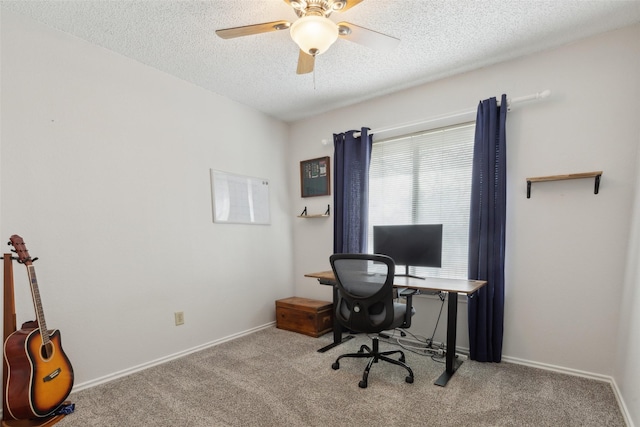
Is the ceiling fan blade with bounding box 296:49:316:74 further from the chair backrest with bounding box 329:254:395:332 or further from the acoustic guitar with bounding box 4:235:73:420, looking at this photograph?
the acoustic guitar with bounding box 4:235:73:420

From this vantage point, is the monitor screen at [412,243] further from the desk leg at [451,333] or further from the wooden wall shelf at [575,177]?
the wooden wall shelf at [575,177]

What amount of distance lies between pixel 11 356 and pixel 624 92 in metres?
4.07

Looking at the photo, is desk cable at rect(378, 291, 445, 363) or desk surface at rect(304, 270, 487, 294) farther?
desk cable at rect(378, 291, 445, 363)

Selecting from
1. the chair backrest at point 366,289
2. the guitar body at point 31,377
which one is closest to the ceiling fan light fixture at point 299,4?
the chair backrest at point 366,289

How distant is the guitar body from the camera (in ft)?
5.01

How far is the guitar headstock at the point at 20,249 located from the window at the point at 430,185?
270 centimetres

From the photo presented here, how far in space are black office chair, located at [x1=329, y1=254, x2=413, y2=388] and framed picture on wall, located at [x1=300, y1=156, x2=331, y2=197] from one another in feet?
4.83

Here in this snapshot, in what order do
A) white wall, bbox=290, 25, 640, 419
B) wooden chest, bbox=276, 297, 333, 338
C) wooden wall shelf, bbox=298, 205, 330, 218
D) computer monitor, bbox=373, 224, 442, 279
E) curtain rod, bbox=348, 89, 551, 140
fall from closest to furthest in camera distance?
white wall, bbox=290, 25, 640, 419 → curtain rod, bbox=348, 89, 551, 140 → computer monitor, bbox=373, 224, 442, 279 → wooden chest, bbox=276, 297, 333, 338 → wooden wall shelf, bbox=298, 205, 330, 218

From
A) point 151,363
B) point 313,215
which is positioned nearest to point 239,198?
point 313,215

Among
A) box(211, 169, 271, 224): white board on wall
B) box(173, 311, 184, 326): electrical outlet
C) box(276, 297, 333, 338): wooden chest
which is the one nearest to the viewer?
box(173, 311, 184, 326): electrical outlet

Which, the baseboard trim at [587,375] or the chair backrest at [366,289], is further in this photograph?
the chair backrest at [366,289]

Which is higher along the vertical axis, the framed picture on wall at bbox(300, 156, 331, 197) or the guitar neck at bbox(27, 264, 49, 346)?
the framed picture on wall at bbox(300, 156, 331, 197)

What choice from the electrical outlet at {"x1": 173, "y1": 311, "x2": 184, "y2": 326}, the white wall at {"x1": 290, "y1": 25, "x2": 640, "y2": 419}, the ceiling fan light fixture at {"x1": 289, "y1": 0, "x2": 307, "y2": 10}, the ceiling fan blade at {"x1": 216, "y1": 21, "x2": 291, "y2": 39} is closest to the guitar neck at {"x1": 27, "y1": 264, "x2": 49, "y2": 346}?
the electrical outlet at {"x1": 173, "y1": 311, "x2": 184, "y2": 326}

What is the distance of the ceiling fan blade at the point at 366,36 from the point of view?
1.58 m
